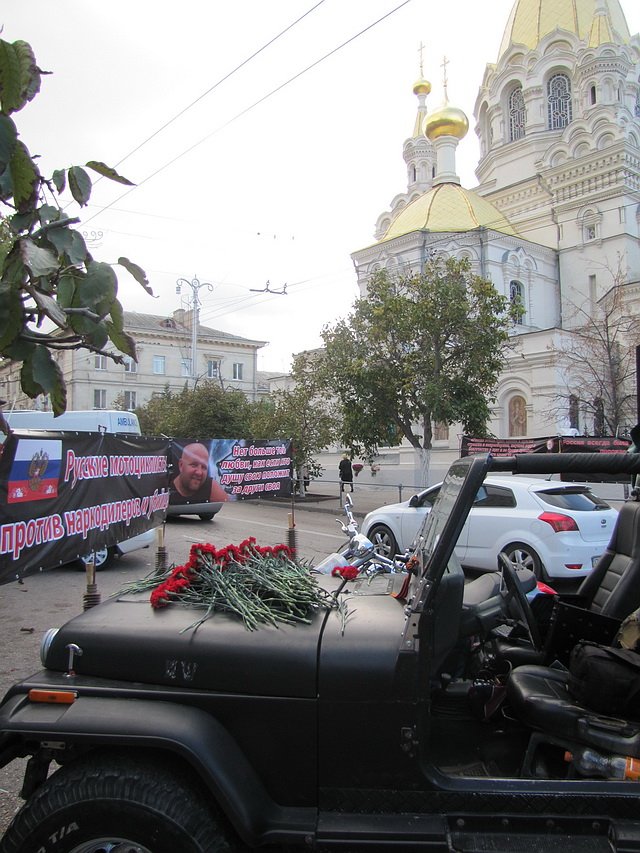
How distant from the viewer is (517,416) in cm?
3128

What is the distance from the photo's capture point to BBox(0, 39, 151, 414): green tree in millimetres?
1992

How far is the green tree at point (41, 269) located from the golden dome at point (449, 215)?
35816 mm

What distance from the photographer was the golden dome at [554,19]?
41844mm

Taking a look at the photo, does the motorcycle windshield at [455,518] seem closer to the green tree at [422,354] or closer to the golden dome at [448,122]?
the green tree at [422,354]

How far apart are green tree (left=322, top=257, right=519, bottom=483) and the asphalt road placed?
4.25m

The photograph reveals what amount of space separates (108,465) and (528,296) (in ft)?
113

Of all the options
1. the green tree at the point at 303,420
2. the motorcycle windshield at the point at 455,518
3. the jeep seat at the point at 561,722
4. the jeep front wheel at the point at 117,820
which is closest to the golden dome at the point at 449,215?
the green tree at the point at 303,420

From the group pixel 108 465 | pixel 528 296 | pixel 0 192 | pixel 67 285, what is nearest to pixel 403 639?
pixel 67 285

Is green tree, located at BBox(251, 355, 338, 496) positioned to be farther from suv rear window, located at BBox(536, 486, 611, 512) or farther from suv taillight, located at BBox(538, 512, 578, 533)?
suv taillight, located at BBox(538, 512, 578, 533)

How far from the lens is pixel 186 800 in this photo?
7.13 ft

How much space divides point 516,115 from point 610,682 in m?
49.0

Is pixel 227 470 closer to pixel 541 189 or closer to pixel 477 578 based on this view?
pixel 477 578

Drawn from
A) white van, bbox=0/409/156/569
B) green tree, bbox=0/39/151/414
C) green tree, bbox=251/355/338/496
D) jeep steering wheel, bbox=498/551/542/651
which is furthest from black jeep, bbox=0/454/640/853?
green tree, bbox=251/355/338/496

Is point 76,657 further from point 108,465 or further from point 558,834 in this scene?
point 108,465
